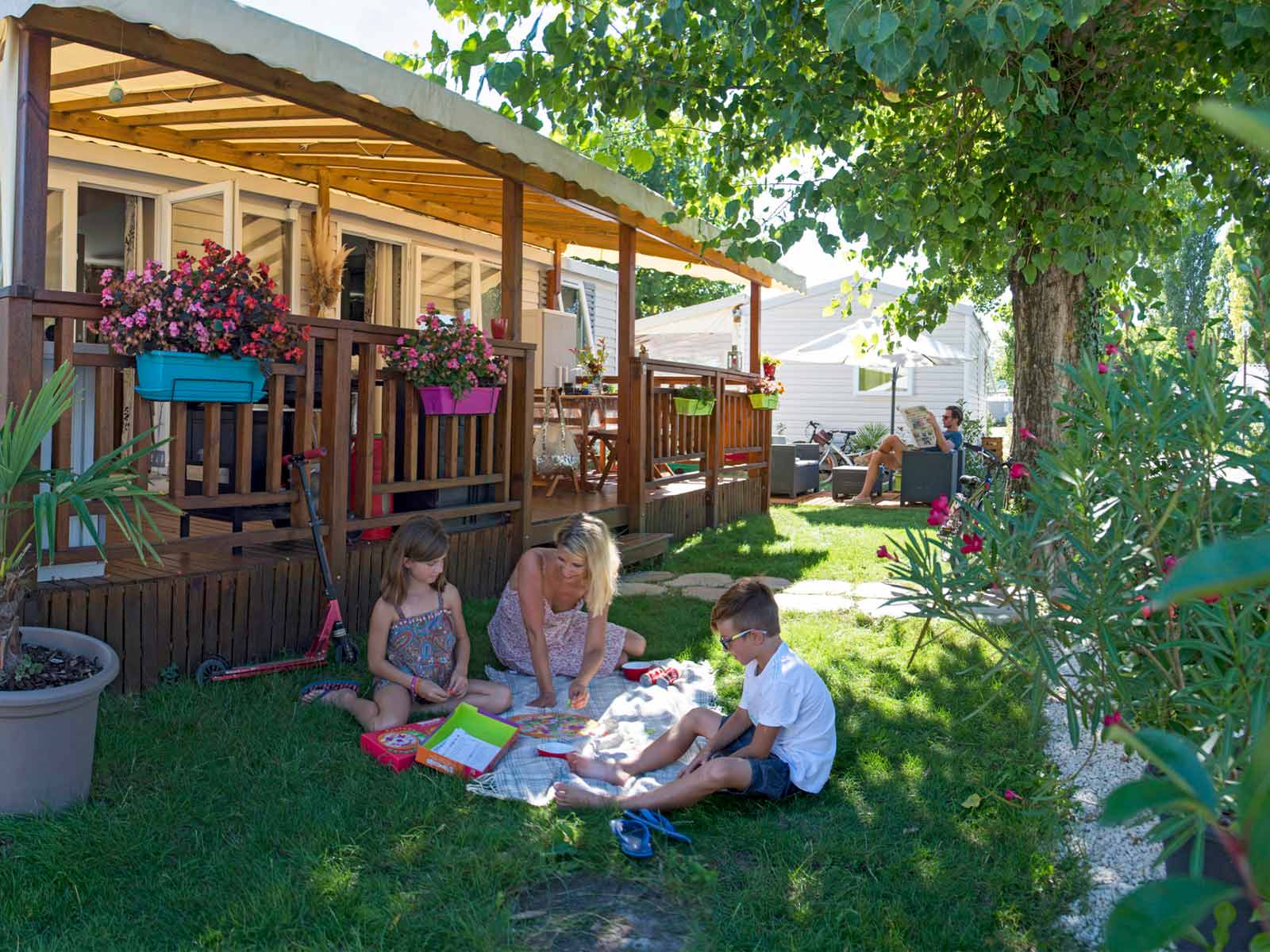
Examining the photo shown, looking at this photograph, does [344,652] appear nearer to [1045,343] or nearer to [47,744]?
[47,744]

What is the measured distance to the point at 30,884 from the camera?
8.96 ft

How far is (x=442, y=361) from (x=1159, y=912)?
540cm

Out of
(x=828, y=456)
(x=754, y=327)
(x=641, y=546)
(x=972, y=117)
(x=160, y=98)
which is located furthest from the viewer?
(x=828, y=456)

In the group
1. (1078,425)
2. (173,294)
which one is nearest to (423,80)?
(173,294)

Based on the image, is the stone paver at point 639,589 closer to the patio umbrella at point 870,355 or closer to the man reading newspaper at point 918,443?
the man reading newspaper at point 918,443

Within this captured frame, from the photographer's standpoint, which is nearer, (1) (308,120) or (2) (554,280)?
(1) (308,120)

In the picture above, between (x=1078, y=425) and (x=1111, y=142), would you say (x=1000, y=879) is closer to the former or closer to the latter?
(x=1078, y=425)

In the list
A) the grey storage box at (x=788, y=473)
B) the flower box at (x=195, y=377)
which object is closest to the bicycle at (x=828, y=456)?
the grey storage box at (x=788, y=473)

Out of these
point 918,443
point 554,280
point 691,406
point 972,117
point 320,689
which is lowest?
point 320,689

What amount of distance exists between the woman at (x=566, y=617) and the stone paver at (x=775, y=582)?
2.07 metres

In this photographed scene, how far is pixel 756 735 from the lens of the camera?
3.49 meters

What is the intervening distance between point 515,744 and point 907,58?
117 inches

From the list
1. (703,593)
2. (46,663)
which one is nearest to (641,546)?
(703,593)

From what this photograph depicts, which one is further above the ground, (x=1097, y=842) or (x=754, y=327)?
(x=754, y=327)
